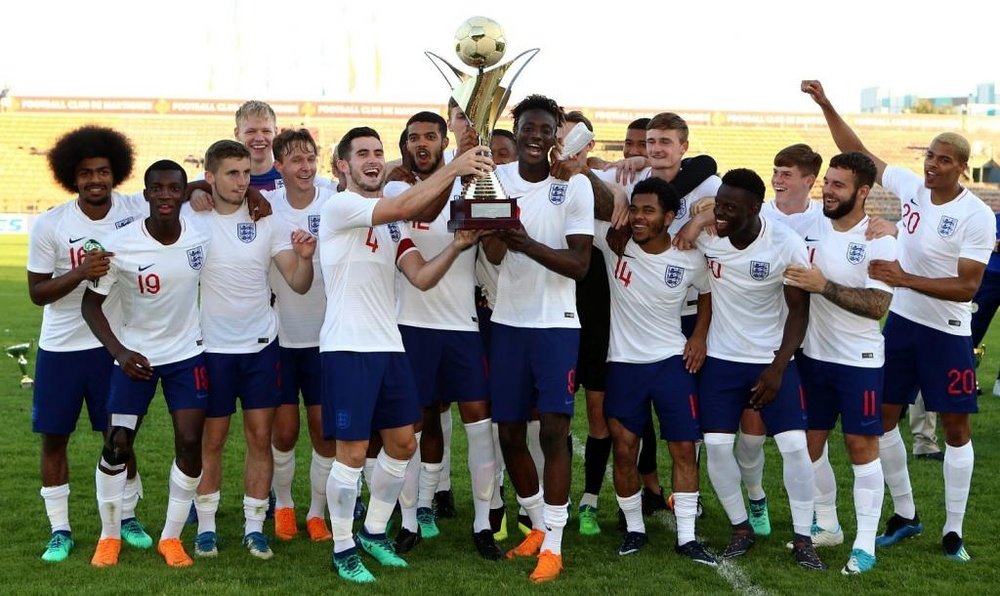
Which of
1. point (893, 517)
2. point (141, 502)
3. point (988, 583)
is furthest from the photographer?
point (141, 502)

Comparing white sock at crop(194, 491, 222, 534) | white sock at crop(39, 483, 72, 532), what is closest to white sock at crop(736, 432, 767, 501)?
white sock at crop(194, 491, 222, 534)

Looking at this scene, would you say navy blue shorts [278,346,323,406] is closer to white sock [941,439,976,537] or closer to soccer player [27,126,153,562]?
soccer player [27,126,153,562]

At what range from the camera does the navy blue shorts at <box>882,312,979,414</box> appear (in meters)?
5.77

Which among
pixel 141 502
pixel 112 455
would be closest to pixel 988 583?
pixel 112 455

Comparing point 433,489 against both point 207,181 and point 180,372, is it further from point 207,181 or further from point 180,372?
point 207,181

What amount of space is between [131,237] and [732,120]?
5811cm

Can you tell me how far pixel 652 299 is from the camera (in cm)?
565

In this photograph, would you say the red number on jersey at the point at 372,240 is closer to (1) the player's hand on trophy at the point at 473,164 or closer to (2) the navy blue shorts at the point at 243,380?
(1) the player's hand on trophy at the point at 473,164

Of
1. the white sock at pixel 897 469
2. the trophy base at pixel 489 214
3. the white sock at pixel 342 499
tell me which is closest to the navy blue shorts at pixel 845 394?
the white sock at pixel 897 469

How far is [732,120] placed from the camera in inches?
2389

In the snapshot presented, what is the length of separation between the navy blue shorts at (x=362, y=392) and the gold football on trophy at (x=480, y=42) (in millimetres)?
1575

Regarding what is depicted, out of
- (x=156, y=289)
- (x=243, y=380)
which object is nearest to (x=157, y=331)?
(x=156, y=289)

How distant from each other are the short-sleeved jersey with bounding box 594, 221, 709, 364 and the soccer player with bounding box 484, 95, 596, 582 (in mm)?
309

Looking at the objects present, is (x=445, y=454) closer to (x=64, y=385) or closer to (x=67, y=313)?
(x=64, y=385)
